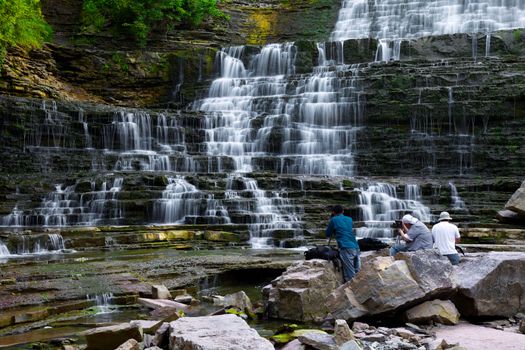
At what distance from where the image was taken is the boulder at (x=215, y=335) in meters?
5.60

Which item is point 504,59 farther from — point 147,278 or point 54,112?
point 147,278

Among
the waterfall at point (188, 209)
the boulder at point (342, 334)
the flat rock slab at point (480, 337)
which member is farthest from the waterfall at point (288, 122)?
the boulder at point (342, 334)

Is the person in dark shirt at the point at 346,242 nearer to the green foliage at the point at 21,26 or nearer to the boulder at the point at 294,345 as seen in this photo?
the boulder at the point at 294,345

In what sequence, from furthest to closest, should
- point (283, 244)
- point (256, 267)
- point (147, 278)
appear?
point (283, 244), point (256, 267), point (147, 278)

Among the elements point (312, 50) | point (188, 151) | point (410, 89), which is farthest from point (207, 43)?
point (410, 89)

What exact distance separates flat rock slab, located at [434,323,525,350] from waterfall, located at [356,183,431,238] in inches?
443

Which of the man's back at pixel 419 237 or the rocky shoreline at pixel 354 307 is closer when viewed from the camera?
the rocky shoreline at pixel 354 307

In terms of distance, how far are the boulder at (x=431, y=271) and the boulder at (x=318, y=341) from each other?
86.3 inches

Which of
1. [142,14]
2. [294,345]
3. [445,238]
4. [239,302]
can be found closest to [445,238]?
[445,238]

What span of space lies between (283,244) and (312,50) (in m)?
19.1

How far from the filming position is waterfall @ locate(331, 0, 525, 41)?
35719 millimetres

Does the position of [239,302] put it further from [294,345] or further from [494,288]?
[494,288]

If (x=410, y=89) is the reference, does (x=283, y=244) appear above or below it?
below

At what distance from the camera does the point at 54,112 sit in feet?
86.9
